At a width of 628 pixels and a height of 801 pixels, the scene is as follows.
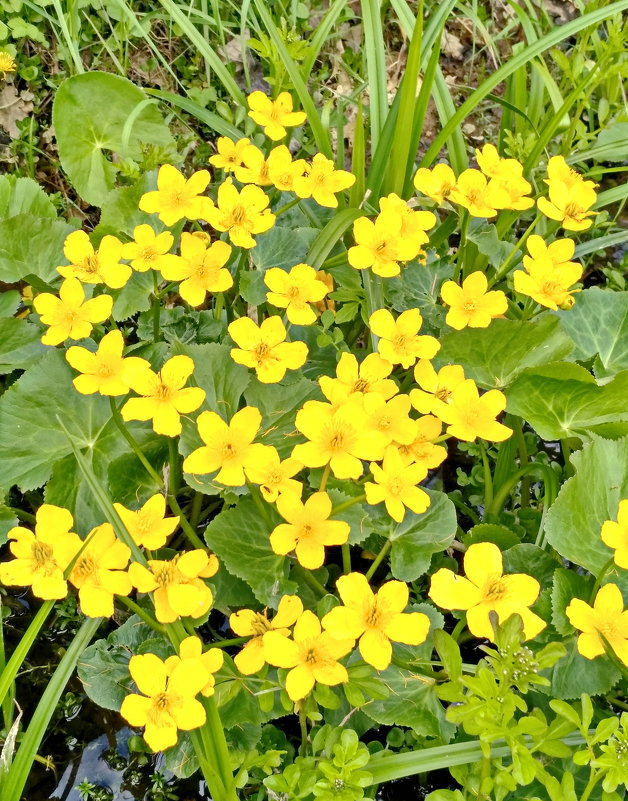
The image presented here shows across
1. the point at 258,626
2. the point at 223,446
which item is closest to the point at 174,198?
the point at 223,446

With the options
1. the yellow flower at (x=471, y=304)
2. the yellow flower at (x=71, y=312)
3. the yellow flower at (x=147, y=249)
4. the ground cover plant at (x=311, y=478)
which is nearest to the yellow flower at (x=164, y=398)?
the ground cover plant at (x=311, y=478)

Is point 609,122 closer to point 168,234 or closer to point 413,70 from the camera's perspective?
point 413,70

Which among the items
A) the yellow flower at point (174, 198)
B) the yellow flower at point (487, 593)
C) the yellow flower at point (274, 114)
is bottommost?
the yellow flower at point (487, 593)

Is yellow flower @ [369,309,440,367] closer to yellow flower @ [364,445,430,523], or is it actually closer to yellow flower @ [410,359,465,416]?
yellow flower @ [410,359,465,416]

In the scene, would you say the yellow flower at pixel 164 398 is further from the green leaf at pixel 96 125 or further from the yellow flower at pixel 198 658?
the green leaf at pixel 96 125

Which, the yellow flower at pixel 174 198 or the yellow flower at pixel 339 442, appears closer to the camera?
the yellow flower at pixel 339 442
